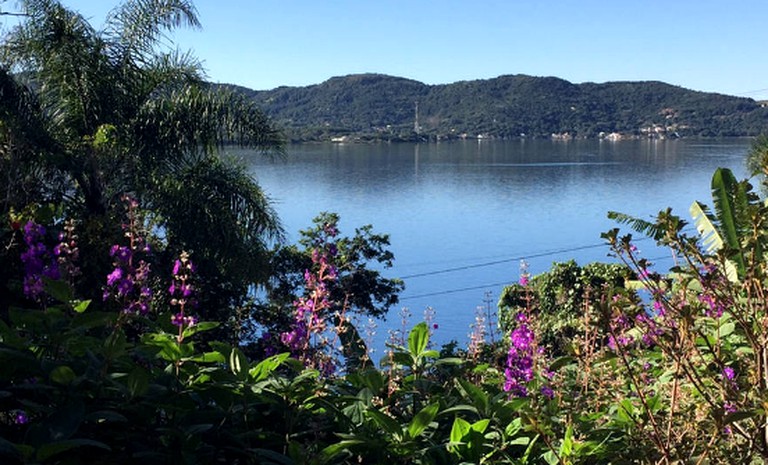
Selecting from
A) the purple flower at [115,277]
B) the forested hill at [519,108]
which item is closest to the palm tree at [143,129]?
the purple flower at [115,277]

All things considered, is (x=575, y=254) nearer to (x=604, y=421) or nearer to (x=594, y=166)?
(x=604, y=421)

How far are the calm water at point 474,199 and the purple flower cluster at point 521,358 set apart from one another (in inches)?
345

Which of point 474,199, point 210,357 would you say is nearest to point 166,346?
point 210,357

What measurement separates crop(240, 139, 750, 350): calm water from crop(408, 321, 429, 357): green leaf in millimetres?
9160

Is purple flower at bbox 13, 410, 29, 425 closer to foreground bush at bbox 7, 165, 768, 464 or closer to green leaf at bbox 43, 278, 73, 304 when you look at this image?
foreground bush at bbox 7, 165, 768, 464

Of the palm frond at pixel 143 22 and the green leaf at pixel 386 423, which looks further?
the palm frond at pixel 143 22

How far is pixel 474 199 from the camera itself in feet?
233

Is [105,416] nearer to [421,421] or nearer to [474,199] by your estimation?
[421,421]

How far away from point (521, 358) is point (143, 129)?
857cm

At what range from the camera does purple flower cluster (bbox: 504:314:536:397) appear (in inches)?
88.4

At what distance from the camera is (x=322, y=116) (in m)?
133

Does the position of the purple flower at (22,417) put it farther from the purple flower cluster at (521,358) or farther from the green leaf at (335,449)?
the purple flower cluster at (521,358)

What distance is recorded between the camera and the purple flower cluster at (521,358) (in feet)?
7.37

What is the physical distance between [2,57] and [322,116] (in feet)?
408
